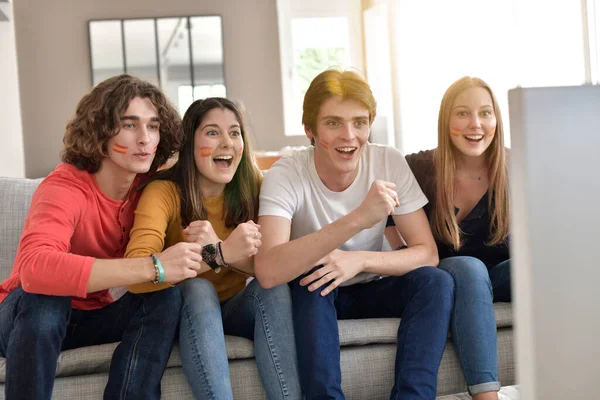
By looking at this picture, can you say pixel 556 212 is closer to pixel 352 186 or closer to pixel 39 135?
pixel 352 186

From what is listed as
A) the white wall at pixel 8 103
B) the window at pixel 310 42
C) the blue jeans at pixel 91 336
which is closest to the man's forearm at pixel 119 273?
the blue jeans at pixel 91 336

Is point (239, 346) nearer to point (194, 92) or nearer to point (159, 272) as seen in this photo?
point (159, 272)

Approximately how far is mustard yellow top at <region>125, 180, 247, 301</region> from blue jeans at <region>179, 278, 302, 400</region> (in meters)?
0.10

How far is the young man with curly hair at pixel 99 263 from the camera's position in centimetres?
155

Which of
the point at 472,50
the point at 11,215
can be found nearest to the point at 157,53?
the point at 472,50

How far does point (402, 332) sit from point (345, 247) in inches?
12.1

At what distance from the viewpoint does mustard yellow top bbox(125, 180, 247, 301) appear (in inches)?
67.6

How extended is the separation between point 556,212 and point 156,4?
612 centimetres

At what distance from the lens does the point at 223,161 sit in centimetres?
194

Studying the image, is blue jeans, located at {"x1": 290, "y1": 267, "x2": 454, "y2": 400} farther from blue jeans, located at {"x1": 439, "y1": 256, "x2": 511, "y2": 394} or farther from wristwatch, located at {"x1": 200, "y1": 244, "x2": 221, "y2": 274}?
wristwatch, located at {"x1": 200, "y1": 244, "x2": 221, "y2": 274}

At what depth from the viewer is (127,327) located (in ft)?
5.60

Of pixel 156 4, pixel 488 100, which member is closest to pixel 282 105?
pixel 156 4

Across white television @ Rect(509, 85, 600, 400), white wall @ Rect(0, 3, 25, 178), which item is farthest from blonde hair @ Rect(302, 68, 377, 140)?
white wall @ Rect(0, 3, 25, 178)

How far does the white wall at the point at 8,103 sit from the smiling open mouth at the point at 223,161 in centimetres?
322
